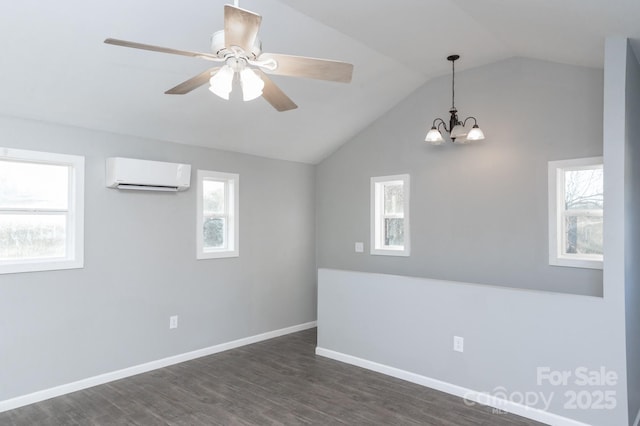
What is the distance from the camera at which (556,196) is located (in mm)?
4090

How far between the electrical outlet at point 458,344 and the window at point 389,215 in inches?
64.1

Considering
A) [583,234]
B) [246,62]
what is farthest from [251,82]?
[583,234]

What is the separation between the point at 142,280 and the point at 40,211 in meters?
1.13

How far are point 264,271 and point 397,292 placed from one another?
6.62 ft

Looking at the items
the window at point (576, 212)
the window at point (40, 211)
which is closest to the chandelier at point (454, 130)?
the window at point (576, 212)

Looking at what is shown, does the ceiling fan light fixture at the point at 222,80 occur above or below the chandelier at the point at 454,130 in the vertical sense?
below

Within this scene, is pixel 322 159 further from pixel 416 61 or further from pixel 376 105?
pixel 416 61

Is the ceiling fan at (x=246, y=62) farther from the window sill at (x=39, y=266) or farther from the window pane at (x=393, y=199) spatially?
the window pane at (x=393, y=199)

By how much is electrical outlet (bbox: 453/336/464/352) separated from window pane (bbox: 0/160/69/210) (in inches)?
145

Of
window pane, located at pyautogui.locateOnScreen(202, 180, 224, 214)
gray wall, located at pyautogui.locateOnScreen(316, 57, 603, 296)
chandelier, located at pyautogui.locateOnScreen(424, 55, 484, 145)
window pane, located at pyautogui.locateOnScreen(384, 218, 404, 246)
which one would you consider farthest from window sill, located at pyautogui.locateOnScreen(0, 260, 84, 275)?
chandelier, located at pyautogui.locateOnScreen(424, 55, 484, 145)

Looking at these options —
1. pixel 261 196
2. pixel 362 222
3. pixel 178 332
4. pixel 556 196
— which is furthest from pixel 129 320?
Answer: pixel 556 196

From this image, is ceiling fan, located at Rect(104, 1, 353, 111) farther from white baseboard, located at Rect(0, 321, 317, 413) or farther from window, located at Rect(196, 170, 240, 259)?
white baseboard, located at Rect(0, 321, 317, 413)

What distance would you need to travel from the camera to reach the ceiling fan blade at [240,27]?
5.52 ft

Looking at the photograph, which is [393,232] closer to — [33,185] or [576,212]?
[576,212]
